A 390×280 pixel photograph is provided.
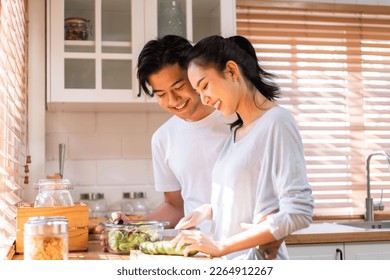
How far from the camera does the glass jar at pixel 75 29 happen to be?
5.79 ft

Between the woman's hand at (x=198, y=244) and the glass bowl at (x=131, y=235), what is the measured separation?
0.10 meters

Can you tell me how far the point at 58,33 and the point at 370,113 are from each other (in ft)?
3.82

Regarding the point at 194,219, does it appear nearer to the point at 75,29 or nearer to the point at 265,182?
the point at 265,182

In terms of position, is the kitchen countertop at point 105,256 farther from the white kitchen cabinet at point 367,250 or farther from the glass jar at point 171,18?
the glass jar at point 171,18

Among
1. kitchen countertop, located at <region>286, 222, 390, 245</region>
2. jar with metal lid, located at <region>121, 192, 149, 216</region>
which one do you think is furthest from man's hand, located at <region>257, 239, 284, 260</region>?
jar with metal lid, located at <region>121, 192, 149, 216</region>

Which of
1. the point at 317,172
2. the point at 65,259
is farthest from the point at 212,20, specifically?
the point at 65,259

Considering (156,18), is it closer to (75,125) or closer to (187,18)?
(187,18)

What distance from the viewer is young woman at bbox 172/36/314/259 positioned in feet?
2.67

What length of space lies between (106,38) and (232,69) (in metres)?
0.93

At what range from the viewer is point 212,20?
187 centimetres

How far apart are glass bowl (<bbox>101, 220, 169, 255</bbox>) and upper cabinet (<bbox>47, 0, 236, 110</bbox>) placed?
0.83 m

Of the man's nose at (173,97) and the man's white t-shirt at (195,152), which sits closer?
the man's nose at (173,97)

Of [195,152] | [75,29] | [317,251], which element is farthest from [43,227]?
[75,29]

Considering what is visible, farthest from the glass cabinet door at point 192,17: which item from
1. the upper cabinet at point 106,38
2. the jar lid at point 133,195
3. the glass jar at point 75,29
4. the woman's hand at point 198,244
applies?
the woman's hand at point 198,244
